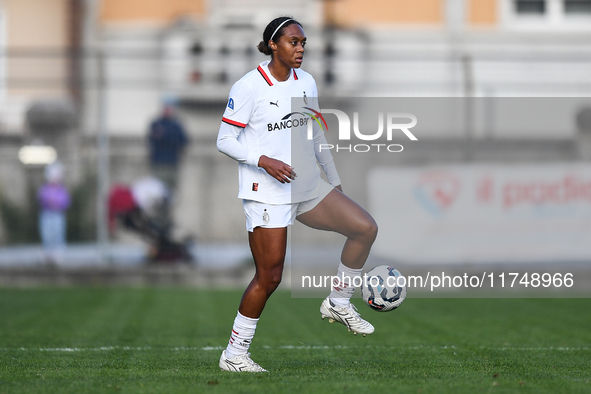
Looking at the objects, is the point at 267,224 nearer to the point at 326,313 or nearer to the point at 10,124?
the point at 326,313

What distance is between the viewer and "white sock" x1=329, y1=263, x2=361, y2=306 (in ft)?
19.3

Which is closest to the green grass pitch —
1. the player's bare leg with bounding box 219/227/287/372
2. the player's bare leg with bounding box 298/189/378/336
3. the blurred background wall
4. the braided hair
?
the player's bare leg with bounding box 219/227/287/372

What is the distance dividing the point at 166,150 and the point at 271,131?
880 centimetres

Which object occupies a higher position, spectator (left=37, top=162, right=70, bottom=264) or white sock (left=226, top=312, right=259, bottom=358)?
white sock (left=226, top=312, right=259, bottom=358)

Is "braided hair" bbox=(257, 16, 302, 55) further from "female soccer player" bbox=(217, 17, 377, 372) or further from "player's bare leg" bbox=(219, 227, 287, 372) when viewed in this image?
"player's bare leg" bbox=(219, 227, 287, 372)

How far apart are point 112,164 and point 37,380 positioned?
9.18 meters

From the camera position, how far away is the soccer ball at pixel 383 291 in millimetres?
6098

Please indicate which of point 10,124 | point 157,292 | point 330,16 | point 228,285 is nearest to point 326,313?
point 157,292

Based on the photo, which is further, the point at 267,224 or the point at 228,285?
the point at 228,285

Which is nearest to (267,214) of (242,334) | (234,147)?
(234,147)

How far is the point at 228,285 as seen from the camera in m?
13.9

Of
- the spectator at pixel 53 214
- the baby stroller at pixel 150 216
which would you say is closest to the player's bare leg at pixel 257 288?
the baby stroller at pixel 150 216

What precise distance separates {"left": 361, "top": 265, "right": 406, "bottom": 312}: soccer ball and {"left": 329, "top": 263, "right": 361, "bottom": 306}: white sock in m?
0.23

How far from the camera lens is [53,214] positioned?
1403 cm
